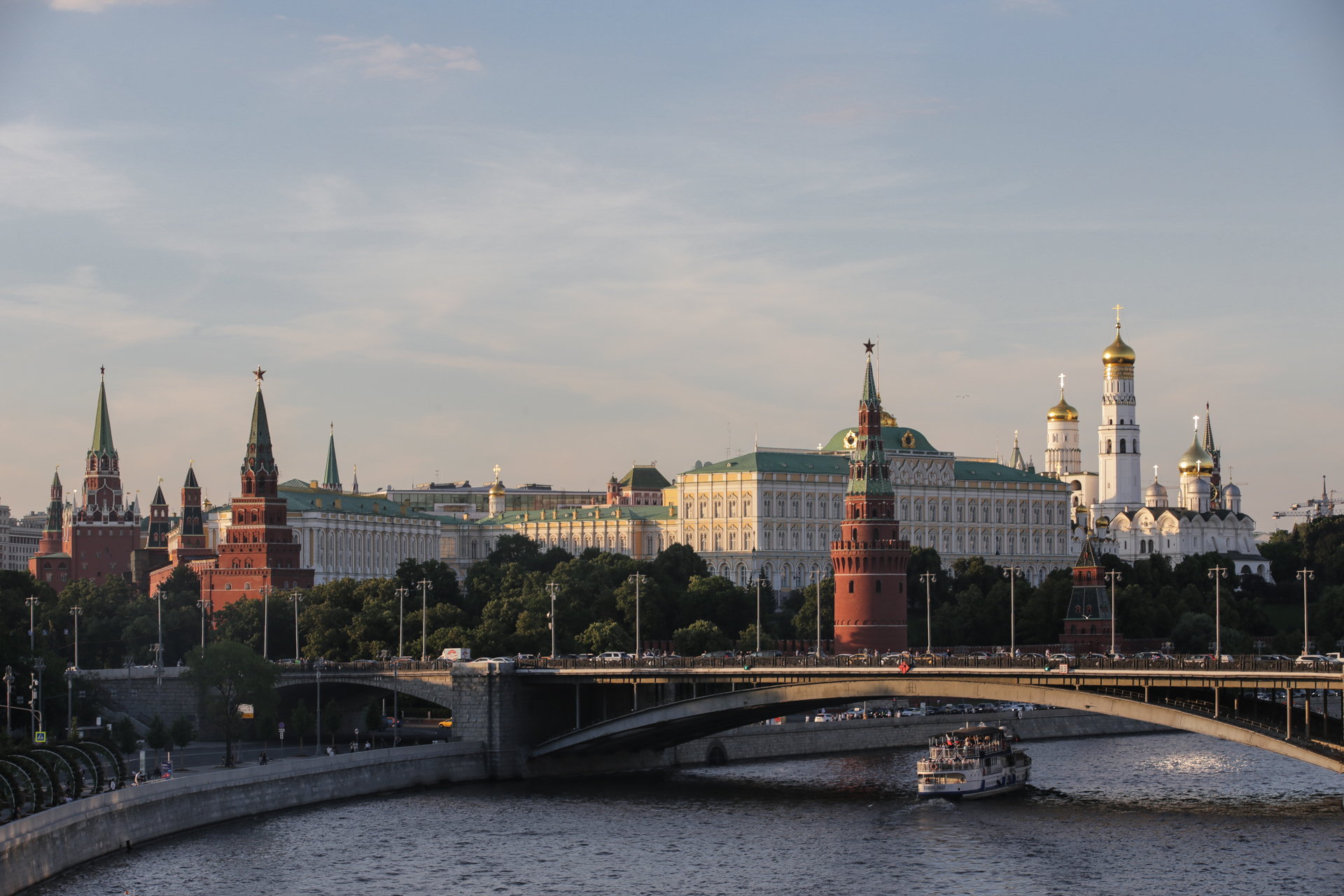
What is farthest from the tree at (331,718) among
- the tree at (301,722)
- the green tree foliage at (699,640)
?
the green tree foliage at (699,640)

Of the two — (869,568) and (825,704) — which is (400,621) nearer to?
(869,568)

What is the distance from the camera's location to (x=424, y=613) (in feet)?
410

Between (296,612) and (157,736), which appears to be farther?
(296,612)

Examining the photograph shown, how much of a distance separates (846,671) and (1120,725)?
1795 inches

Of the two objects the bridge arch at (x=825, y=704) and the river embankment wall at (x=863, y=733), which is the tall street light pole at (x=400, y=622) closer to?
the river embankment wall at (x=863, y=733)

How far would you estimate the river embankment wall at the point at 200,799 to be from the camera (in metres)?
68.5

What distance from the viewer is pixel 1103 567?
555ft

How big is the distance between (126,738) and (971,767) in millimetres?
40524

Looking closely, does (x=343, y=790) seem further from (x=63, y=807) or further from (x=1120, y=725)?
(x=1120, y=725)

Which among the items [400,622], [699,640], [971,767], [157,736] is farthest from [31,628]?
[971,767]

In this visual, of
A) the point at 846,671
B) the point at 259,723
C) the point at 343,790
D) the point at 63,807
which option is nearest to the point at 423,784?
the point at 343,790

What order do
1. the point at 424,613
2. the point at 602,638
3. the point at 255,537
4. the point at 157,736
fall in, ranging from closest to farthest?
the point at 157,736 → the point at 424,613 → the point at 602,638 → the point at 255,537

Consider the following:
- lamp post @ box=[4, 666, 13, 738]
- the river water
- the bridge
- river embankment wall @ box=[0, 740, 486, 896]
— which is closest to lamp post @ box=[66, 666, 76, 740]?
lamp post @ box=[4, 666, 13, 738]

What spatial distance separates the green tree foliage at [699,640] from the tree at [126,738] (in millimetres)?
50764
